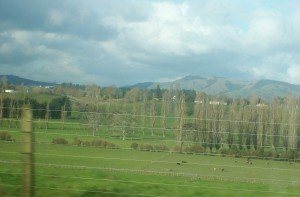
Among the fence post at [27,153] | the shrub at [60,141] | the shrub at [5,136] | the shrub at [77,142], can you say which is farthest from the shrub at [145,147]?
the fence post at [27,153]

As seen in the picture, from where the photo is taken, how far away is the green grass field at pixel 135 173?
752 cm

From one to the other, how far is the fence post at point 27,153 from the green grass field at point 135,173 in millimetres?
975

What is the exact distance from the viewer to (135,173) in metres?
10.3

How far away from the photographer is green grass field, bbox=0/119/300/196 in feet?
24.7

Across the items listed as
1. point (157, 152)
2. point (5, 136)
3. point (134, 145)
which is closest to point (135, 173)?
point (134, 145)

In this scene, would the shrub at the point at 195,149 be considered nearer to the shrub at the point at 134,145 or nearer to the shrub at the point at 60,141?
the shrub at the point at 134,145

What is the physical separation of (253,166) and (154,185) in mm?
2126

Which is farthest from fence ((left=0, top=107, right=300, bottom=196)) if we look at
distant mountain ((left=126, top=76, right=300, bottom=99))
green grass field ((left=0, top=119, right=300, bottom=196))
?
distant mountain ((left=126, top=76, right=300, bottom=99))

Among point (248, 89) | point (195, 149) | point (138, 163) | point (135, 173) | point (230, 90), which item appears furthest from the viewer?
point (248, 89)

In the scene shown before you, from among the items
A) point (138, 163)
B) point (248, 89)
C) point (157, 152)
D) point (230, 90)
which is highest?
point (248, 89)

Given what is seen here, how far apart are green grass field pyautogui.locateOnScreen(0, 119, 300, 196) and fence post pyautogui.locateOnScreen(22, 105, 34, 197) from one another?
98cm

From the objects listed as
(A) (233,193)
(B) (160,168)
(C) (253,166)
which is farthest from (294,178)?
(B) (160,168)

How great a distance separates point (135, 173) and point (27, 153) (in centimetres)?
462

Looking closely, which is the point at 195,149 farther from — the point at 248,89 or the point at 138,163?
the point at 248,89
